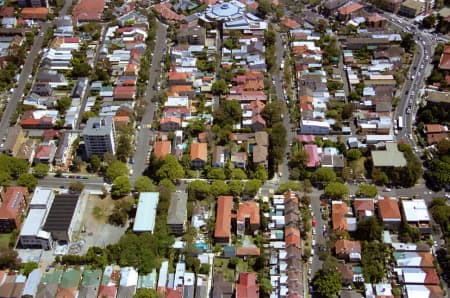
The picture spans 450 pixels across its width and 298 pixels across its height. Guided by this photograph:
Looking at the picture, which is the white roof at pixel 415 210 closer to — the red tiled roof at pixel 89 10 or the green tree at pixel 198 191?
the green tree at pixel 198 191

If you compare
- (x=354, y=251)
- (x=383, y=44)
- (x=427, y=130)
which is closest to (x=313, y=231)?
(x=354, y=251)

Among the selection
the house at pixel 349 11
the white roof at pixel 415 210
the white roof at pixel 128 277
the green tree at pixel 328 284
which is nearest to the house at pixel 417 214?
the white roof at pixel 415 210

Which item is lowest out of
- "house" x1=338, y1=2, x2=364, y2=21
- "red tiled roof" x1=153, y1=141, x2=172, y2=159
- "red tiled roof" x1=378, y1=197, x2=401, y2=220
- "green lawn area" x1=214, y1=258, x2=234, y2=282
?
"green lawn area" x1=214, y1=258, x2=234, y2=282

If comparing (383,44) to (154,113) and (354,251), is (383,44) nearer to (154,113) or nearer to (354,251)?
(154,113)

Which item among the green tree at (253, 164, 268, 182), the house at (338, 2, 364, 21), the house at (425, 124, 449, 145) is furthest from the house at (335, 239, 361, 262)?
the house at (338, 2, 364, 21)

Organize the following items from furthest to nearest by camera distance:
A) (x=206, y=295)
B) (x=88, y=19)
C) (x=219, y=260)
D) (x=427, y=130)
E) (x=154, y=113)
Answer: (x=88, y=19)
(x=154, y=113)
(x=427, y=130)
(x=219, y=260)
(x=206, y=295)

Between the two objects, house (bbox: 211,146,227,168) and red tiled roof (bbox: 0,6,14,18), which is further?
red tiled roof (bbox: 0,6,14,18)

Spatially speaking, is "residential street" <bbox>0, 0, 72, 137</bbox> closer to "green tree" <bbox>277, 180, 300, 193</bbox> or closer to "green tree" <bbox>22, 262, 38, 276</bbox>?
"green tree" <bbox>22, 262, 38, 276</bbox>
